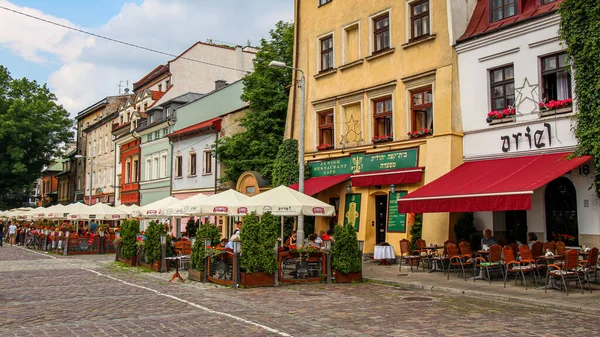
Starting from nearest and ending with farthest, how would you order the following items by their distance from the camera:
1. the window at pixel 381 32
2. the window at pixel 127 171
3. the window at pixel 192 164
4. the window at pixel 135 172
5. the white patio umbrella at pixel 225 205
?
the white patio umbrella at pixel 225 205
the window at pixel 381 32
the window at pixel 192 164
the window at pixel 135 172
the window at pixel 127 171

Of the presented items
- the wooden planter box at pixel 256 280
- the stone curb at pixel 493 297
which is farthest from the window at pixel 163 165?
the wooden planter box at pixel 256 280

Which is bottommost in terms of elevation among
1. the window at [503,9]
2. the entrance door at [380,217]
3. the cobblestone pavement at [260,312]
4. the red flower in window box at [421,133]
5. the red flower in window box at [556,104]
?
the cobblestone pavement at [260,312]

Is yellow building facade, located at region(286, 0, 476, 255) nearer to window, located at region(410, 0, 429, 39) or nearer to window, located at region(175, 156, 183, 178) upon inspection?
window, located at region(410, 0, 429, 39)

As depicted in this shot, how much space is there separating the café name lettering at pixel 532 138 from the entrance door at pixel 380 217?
577 cm

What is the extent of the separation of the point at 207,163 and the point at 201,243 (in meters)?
19.7

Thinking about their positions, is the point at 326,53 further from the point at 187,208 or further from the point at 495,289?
the point at 495,289

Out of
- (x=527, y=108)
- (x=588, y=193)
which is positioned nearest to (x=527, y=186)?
(x=588, y=193)

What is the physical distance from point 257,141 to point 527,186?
64.9 feet

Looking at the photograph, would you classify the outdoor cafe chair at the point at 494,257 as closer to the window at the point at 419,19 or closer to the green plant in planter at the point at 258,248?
the green plant in planter at the point at 258,248

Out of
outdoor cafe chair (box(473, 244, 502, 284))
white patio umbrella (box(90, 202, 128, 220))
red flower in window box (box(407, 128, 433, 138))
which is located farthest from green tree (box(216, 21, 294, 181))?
outdoor cafe chair (box(473, 244, 502, 284))

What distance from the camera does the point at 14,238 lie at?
45875mm

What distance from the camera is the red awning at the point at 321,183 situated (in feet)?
78.2

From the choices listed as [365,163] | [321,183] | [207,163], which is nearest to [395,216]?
[365,163]

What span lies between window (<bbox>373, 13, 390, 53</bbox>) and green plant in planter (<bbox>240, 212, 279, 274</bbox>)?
10.9 m
